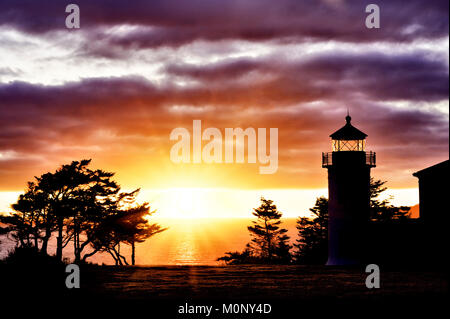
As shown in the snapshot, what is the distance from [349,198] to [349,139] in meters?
3.88

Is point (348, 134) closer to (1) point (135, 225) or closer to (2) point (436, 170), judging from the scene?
(2) point (436, 170)

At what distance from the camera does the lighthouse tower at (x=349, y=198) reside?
30.3m

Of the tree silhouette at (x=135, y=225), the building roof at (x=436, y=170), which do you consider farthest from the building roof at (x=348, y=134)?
the tree silhouette at (x=135, y=225)

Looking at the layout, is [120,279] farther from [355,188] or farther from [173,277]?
[355,188]

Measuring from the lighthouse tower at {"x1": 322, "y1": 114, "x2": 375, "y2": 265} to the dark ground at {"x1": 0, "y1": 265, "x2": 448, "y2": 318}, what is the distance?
13.7 metres

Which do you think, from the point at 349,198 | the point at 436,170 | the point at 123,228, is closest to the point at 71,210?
the point at 123,228

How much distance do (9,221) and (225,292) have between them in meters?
31.1

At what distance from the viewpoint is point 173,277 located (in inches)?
596

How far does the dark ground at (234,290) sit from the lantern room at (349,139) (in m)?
15.5

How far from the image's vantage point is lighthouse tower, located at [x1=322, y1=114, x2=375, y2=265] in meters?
30.3

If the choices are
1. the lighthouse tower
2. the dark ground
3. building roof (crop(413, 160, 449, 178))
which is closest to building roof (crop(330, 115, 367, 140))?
the lighthouse tower

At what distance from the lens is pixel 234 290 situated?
506 inches

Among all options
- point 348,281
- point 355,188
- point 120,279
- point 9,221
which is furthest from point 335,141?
point 9,221

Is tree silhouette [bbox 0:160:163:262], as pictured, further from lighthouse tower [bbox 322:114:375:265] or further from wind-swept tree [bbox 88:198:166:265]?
lighthouse tower [bbox 322:114:375:265]
